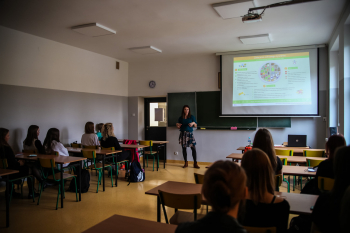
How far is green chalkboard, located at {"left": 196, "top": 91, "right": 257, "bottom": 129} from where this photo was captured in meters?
7.02

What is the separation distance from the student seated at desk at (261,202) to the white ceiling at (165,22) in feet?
10.1

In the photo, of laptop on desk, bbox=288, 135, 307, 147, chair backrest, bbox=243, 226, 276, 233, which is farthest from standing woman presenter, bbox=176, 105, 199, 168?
chair backrest, bbox=243, 226, 276, 233

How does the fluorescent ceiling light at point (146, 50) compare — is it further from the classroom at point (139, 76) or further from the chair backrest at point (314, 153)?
the chair backrest at point (314, 153)

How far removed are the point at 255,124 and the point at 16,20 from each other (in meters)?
5.84

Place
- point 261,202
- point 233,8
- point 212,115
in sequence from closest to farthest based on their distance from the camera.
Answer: point 261,202
point 233,8
point 212,115

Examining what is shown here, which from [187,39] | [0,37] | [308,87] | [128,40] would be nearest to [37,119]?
[0,37]

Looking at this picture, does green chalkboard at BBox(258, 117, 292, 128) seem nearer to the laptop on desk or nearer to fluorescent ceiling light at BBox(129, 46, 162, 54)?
the laptop on desk

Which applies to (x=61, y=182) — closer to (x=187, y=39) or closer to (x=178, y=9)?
(x=178, y=9)

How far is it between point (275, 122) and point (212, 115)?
1.70 m

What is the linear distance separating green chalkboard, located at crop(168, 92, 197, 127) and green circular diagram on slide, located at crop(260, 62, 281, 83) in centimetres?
201

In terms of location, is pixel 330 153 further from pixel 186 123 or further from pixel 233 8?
pixel 186 123

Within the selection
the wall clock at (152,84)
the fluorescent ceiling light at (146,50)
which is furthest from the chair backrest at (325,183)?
the wall clock at (152,84)

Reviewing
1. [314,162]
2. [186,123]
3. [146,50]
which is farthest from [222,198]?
[146,50]

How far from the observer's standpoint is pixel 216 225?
1049 mm
